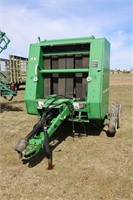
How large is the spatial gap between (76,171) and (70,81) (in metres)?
2.59

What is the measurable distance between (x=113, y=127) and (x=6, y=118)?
4124 mm

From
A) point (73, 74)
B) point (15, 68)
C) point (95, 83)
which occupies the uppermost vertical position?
point (15, 68)

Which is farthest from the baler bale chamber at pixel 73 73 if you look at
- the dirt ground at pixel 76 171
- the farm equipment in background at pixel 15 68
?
the farm equipment in background at pixel 15 68

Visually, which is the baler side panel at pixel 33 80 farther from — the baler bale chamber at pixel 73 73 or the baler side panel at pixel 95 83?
the baler side panel at pixel 95 83

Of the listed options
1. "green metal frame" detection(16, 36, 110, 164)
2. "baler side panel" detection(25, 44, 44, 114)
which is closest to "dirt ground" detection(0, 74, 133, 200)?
"green metal frame" detection(16, 36, 110, 164)

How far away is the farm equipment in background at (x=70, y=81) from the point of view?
604cm

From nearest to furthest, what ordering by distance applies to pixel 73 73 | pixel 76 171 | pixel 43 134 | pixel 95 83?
pixel 76 171 → pixel 43 134 → pixel 95 83 → pixel 73 73

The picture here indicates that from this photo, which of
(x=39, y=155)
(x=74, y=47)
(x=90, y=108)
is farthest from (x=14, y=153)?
(x=74, y=47)

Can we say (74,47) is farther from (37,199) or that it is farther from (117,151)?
(37,199)

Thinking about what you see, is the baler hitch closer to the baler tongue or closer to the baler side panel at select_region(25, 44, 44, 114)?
the baler tongue

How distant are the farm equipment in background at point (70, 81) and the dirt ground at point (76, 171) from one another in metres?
0.50

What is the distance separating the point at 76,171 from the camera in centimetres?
487

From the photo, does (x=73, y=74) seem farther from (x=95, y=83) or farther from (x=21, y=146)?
(x=21, y=146)

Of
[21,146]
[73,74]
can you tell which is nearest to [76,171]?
[21,146]
